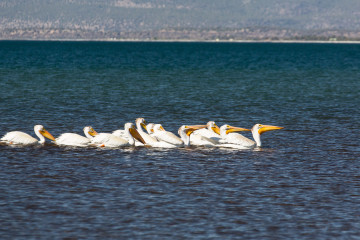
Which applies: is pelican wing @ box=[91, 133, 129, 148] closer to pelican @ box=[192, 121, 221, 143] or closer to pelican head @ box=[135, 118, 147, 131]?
pelican head @ box=[135, 118, 147, 131]

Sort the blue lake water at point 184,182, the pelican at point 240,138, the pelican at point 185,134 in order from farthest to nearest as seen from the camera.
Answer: the pelican at point 185,134 → the pelican at point 240,138 → the blue lake water at point 184,182

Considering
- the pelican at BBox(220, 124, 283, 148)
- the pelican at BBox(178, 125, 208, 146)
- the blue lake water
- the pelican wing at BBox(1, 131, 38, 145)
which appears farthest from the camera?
the pelican at BBox(178, 125, 208, 146)

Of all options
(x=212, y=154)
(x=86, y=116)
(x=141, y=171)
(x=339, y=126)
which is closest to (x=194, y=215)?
(x=141, y=171)

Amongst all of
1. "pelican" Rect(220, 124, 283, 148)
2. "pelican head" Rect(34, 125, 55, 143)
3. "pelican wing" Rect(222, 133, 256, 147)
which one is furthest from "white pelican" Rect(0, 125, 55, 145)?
"pelican wing" Rect(222, 133, 256, 147)

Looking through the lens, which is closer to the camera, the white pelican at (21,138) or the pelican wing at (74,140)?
the pelican wing at (74,140)

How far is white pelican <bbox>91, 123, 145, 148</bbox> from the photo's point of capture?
78.5ft

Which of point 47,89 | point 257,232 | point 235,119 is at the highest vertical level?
point 47,89

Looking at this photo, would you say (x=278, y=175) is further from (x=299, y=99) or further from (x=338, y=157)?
(x=299, y=99)

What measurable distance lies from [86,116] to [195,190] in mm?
15986

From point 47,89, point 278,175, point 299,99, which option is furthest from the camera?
point 47,89

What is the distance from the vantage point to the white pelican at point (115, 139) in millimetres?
23922

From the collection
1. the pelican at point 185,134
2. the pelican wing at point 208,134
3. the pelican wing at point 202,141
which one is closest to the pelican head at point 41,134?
the pelican at point 185,134

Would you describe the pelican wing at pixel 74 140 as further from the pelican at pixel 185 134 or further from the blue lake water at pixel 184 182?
the pelican at pixel 185 134

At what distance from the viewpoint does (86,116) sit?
107 feet
